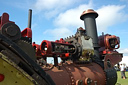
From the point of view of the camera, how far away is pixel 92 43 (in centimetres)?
464

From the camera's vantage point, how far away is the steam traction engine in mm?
1217

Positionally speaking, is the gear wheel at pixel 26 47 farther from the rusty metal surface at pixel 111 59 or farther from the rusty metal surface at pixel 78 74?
the rusty metal surface at pixel 111 59

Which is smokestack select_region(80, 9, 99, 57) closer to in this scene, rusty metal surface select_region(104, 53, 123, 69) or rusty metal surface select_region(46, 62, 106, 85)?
rusty metal surface select_region(104, 53, 123, 69)

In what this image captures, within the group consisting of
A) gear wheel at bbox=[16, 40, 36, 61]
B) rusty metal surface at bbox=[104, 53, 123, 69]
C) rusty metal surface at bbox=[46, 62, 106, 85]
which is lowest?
rusty metal surface at bbox=[46, 62, 106, 85]

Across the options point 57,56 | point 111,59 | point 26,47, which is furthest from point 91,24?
point 26,47

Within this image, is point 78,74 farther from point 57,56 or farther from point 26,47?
point 26,47

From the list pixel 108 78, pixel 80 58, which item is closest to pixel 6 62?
pixel 80 58

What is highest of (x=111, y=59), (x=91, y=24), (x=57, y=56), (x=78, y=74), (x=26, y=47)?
(x=91, y=24)

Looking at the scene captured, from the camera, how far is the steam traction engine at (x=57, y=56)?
1.22 meters

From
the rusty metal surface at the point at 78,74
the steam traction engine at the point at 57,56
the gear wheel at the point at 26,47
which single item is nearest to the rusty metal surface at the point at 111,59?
the steam traction engine at the point at 57,56

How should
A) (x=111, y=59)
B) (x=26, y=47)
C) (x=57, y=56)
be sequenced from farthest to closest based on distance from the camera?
(x=111, y=59)
(x=57, y=56)
(x=26, y=47)

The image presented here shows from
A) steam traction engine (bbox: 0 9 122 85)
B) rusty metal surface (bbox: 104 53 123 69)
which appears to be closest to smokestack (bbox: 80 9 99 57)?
steam traction engine (bbox: 0 9 122 85)

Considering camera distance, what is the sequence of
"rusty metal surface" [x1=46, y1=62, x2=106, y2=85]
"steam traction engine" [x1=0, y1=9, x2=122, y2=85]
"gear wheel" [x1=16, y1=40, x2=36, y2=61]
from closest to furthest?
1. "steam traction engine" [x1=0, y1=9, x2=122, y2=85]
2. "gear wheel" [x1=16, y1=40, x2=36, y2=61]
3. "rusty metal surface" [x1=46, y1=62, x2=106, y2=85]

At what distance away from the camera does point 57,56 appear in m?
3.39
